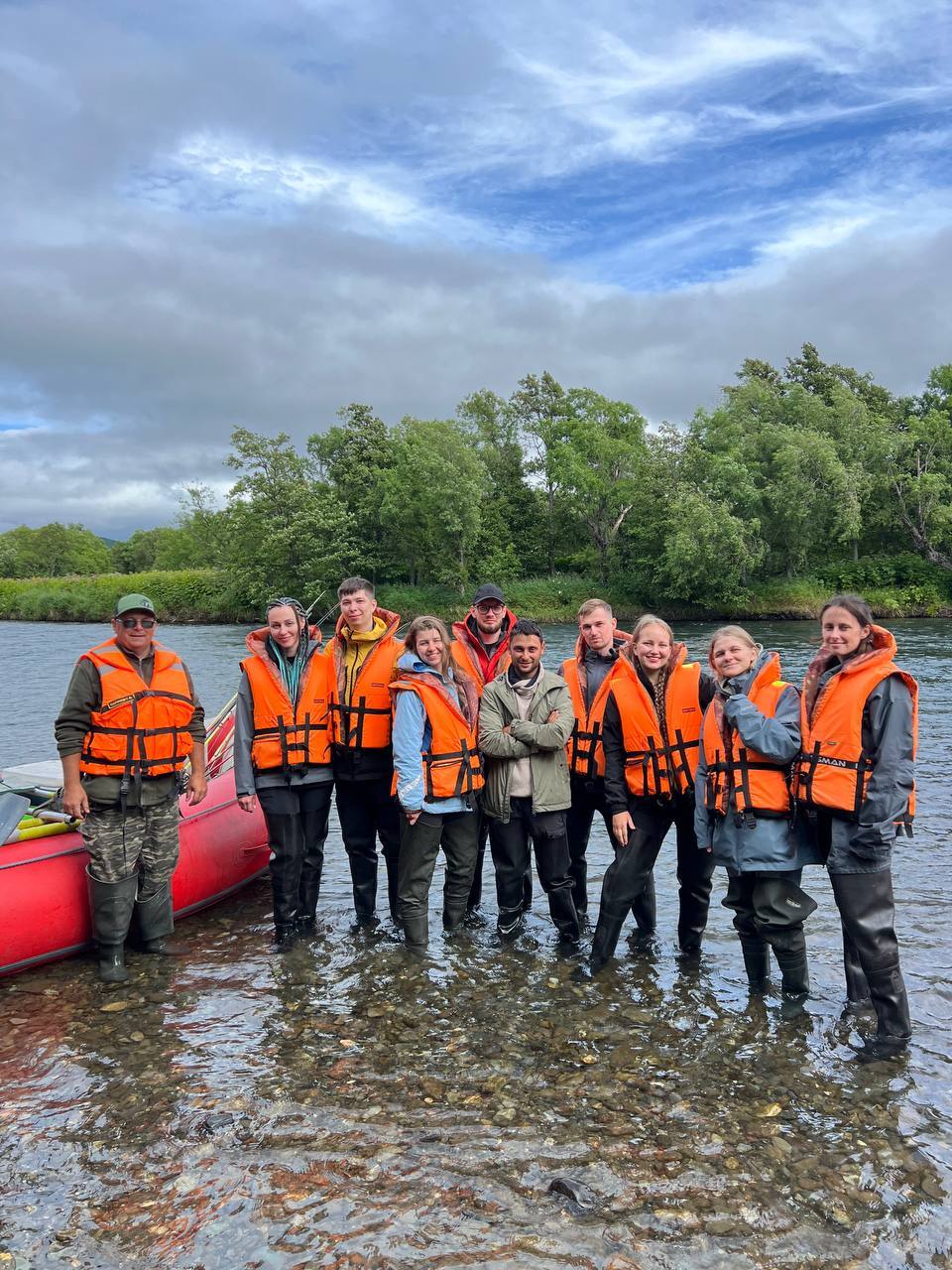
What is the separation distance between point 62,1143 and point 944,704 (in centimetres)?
1606

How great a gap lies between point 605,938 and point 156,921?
9.54 ft

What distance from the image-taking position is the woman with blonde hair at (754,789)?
14.4ft

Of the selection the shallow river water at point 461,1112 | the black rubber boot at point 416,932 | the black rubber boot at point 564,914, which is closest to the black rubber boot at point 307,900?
the shallow river water at point 461,1112

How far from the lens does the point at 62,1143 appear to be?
3.85 m

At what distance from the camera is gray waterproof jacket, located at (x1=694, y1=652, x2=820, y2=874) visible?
432 cm

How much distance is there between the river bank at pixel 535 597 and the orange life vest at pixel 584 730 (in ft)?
115

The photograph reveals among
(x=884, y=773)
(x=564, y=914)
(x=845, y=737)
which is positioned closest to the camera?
(x=884, y=773)

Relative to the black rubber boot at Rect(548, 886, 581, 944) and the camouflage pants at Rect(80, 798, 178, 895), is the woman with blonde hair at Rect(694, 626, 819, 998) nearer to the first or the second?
the black rubber boot at Rect(548, 886, 581, 944)

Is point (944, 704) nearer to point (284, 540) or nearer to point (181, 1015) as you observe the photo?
point (181, 1015)

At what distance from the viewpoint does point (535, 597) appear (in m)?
46.1

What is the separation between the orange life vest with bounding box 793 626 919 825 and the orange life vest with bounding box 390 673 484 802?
194 centimetres

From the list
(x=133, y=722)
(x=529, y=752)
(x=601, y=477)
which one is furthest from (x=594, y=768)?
(x=601, y=477)

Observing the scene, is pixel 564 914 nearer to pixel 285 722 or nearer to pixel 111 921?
pixel 285 722

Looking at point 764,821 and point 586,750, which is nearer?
point 764,821
